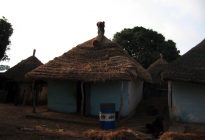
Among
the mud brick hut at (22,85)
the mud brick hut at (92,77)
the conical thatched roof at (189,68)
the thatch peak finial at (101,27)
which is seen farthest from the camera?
Answer: the mud brick hut at (22,85)

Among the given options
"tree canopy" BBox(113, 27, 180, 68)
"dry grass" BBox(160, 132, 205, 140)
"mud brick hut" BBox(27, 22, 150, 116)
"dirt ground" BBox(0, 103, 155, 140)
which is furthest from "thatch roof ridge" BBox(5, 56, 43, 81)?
"dry grass" BBox(160, 132, 205, 140)

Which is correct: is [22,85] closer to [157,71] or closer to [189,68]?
[157,71]

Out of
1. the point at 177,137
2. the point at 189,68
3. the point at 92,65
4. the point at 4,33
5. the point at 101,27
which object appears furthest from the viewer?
the point at 4,33

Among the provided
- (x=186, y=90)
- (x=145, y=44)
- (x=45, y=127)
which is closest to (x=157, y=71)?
(x=145, y=44)

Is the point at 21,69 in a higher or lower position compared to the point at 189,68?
higher

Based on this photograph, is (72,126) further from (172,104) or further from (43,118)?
(172,104)

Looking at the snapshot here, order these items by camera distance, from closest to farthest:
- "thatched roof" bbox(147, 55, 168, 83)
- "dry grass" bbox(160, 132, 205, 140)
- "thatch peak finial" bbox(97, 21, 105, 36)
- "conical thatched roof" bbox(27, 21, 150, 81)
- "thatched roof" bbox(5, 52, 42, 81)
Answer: "dry grass" bbox(160, 132, 205, 140) → "conical thatched roof" bbox(27, 21, 150, 81) → "thatch peak finial" bbox(97, 21, 105, 36) → "thatched roof" bbox(5, 52, 42, 81) → "thatched roof" bbox(147, 55, 168, 83)

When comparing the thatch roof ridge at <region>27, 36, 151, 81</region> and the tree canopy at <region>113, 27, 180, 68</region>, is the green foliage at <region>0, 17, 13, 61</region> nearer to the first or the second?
the thatch roof ridge at <region>27, 36, 151, 81</region>

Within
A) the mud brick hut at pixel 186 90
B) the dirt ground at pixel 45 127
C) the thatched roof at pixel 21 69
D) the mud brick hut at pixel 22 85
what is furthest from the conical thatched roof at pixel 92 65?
the thatched roof at pixel 21 69

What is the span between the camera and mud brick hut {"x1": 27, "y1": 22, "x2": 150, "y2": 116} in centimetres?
1884

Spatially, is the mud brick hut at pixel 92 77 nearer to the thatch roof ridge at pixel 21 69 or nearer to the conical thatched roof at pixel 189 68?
the conical thatched roof at pixel 189 68

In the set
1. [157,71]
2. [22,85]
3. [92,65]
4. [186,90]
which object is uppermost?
[157,71]

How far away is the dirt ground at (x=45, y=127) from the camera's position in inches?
474

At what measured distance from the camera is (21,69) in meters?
27.7
